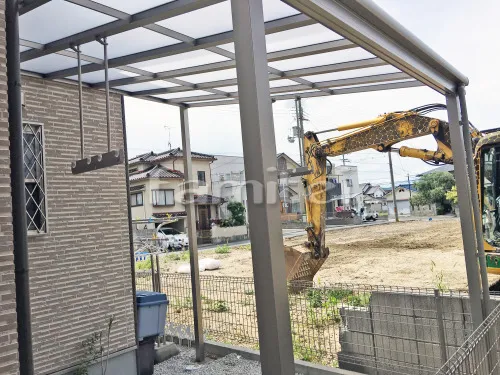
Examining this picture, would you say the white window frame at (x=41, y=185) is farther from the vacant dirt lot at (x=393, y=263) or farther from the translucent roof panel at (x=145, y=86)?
the vacant dirt lot at (x=393, y=263)

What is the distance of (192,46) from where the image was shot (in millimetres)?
3639

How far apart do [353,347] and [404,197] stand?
55.6 meters

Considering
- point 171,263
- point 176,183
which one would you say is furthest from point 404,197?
point 171,263

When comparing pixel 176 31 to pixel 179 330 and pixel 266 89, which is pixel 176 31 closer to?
pixel 266 89

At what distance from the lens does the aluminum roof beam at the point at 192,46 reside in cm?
318

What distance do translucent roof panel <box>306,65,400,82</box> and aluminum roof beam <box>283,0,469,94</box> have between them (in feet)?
4.34

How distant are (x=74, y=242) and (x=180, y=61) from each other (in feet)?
7.46

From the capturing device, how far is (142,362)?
512 cm

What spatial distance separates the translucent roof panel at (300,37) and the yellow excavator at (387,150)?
3.29 m

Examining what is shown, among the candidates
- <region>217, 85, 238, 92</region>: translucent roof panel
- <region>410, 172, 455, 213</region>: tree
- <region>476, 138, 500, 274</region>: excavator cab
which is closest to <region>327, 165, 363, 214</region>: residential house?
<region>410, 172, 455, 213</region>: tree

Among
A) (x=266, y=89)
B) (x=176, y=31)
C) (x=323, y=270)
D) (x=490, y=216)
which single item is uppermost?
(x=176, y=31)

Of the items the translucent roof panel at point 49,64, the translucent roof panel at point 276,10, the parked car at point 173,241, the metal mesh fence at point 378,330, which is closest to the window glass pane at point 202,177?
the parked car at point 173,241

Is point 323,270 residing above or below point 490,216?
below

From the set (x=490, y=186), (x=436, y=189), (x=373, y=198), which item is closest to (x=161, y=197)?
(x=490, y=186)
